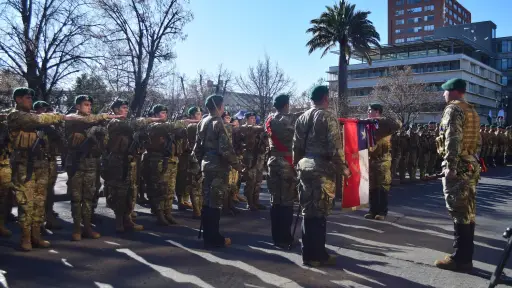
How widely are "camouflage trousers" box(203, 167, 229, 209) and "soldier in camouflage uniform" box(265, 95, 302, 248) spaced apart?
0.76 m

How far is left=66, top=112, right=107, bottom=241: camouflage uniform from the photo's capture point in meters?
6.82

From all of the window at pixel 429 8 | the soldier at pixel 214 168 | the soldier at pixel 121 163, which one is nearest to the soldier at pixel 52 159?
the soldier at pixel 121 163

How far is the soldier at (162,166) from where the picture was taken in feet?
26.3

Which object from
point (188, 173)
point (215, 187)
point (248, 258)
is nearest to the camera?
point (248, 258)

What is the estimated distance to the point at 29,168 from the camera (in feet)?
20.5

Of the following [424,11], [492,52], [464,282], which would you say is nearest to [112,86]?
[464,282]

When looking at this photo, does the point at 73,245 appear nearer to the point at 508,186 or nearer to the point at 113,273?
the point at 113,273

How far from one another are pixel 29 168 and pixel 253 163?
4860 mm

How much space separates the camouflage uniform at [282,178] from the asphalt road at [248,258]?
35 cm

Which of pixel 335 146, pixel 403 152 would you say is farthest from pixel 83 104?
pixel 403 152

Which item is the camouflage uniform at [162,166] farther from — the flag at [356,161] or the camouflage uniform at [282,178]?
the flag at [356,161]

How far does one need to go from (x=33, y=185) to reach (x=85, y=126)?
4.21 feet

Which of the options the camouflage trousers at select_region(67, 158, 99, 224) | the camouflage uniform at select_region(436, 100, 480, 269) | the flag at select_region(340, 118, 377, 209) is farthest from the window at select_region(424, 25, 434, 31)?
the camouflage trousers at select_region(67, 158, 99, 224)

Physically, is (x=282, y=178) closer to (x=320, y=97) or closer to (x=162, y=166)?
(x=320, y=97)
